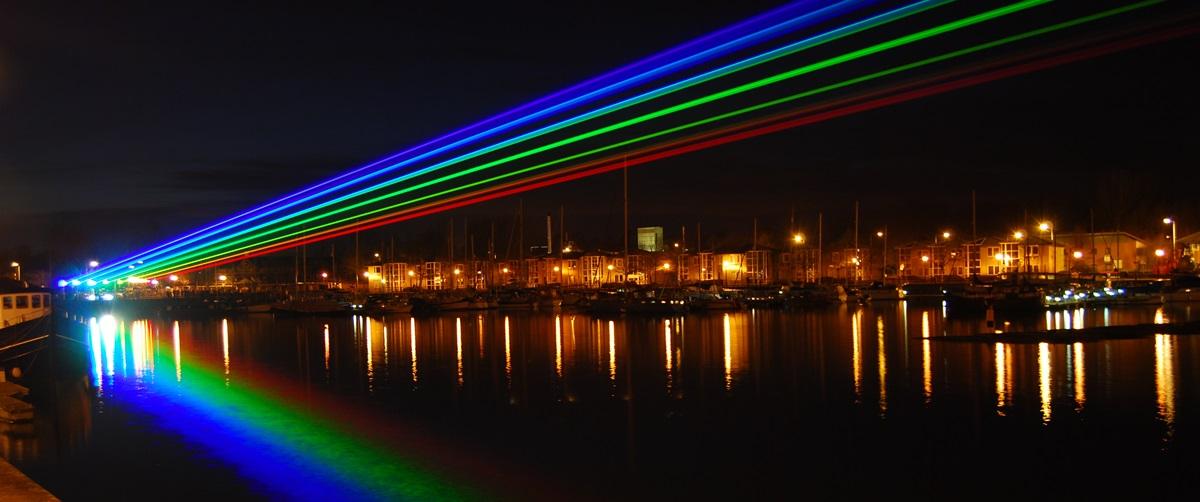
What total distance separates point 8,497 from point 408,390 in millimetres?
9243

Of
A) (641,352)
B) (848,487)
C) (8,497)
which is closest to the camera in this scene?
(8,497)

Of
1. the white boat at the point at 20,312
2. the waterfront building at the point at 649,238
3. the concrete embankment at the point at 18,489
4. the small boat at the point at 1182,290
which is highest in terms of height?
the waterfront building at the point at 649,238

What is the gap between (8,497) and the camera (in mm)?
8062

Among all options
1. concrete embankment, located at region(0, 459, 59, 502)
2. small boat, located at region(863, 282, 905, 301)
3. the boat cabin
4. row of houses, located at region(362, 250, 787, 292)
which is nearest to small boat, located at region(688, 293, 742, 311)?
small boat, located at region(863, 282, 905, 301)

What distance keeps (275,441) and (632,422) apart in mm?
5085

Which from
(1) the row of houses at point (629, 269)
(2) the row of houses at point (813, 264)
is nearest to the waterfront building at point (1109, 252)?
(2) the row of houses at point (813, 264)

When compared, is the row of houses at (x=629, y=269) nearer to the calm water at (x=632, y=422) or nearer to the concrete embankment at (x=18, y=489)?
the calm water at (x=632, y=422)

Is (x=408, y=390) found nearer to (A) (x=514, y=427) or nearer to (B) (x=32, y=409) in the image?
(A) (x=514, y=427)

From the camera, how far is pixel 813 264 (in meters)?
86.0

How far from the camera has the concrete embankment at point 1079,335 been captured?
76.2 feet

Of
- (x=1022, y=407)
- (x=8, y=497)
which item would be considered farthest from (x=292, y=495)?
(x=1022, y=407)

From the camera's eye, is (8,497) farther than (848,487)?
No

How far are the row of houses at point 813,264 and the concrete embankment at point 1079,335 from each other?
4030 centimetres

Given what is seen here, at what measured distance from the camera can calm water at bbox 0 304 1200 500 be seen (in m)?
9.84
